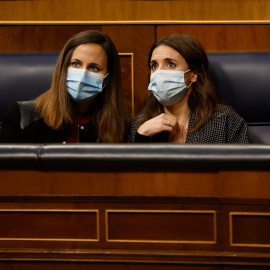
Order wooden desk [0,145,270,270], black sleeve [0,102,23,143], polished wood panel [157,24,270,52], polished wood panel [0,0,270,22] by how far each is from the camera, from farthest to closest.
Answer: polished wood panel [0,0,270,22] → polished wood panel [157,24,270,52] → black sleeve [0,102,23,143] → wooden desk [0,145,270,270]

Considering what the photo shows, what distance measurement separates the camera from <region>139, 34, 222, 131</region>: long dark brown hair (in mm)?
1137

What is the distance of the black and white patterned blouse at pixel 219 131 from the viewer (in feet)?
3.59

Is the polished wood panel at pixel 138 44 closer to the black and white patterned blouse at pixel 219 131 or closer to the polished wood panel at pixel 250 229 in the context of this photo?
the black and white patterned blouse at pixel 219 131

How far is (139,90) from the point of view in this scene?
1.35 m

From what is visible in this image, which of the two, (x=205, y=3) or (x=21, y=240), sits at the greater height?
(x=205, y=3)

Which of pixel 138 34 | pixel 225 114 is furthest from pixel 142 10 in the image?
pixel 225 114

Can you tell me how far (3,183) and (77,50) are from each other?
51 cm

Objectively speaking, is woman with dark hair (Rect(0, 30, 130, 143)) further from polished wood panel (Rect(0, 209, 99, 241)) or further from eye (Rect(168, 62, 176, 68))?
polished wood panel (Rect(0, 209, 99, 241))

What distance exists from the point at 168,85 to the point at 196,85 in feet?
0.35

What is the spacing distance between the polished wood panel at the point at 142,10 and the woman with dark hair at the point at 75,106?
0.58m

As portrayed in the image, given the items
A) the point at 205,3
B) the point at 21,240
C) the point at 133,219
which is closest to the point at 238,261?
the point at 133,219

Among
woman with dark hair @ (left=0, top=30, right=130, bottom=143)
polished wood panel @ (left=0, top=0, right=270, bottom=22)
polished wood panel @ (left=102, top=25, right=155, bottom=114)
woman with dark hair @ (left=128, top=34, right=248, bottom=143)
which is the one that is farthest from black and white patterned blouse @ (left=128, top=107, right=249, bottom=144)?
polished wood panel @ (left=0, top=0, right=270, bottom=22)

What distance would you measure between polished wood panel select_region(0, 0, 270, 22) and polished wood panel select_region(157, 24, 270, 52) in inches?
14.4

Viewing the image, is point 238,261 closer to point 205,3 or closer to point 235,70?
point 235,70
